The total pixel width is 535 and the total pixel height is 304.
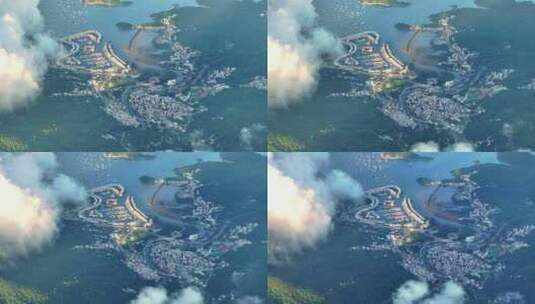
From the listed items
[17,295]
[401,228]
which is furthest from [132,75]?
[401,228]

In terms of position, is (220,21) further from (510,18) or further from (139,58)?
(510,18)

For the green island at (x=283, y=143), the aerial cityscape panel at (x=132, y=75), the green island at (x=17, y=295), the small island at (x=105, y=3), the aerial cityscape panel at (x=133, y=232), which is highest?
the small island at (x=105, y=3)

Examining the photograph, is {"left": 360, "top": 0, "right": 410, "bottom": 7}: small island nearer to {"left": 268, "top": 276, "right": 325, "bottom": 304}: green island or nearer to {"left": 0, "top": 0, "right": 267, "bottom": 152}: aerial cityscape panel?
{"left": 0, "top": 0, "right": 267, "bottom": 152}: aerial cityscape panel

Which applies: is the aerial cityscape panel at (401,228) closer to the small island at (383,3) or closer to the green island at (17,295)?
the small island at (383,3)


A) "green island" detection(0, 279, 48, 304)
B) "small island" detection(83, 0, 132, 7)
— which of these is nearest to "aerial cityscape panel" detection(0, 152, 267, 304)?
"green island" detection(0, 279, 48, 304)

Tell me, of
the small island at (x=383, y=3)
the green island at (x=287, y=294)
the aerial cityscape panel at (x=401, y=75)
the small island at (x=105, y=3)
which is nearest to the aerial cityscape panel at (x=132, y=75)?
the small island at (x=105, y=3)

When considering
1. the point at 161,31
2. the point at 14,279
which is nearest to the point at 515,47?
the point at 161,31

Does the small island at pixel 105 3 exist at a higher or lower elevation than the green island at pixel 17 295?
higher
